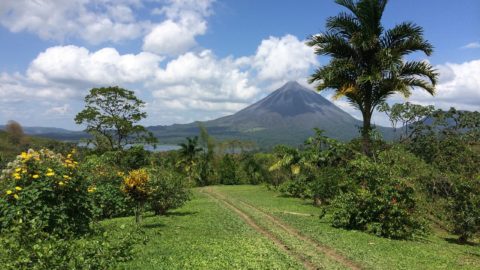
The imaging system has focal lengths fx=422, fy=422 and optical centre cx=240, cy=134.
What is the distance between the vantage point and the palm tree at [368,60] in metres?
16.6

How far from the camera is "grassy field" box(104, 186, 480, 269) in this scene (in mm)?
9367

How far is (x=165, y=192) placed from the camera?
17.8 meters

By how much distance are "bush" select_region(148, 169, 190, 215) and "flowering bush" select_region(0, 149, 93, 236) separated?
5812 mm

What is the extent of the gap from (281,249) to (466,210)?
310 inches

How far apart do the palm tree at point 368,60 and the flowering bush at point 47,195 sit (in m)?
10.5

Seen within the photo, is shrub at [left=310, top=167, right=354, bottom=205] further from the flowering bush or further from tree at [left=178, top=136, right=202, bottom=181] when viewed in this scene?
tree at [left=178, top=136, right=202, bottom=181]

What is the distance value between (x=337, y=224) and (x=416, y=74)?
704cm

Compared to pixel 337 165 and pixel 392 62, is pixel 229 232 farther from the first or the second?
pixel 337 165

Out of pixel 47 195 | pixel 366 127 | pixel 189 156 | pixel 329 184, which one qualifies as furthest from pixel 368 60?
pixel 189 156

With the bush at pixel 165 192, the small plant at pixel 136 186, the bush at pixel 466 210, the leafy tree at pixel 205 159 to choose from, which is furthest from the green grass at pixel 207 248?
the leafy tree at pixel 205 159

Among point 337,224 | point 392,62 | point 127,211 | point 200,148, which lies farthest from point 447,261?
point 200,148

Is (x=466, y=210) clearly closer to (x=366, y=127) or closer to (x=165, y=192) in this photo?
(x=366, y=127)

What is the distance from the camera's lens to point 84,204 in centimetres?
1089

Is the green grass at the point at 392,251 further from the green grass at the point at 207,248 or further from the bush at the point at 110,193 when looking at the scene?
the bush at the point at 110,193
